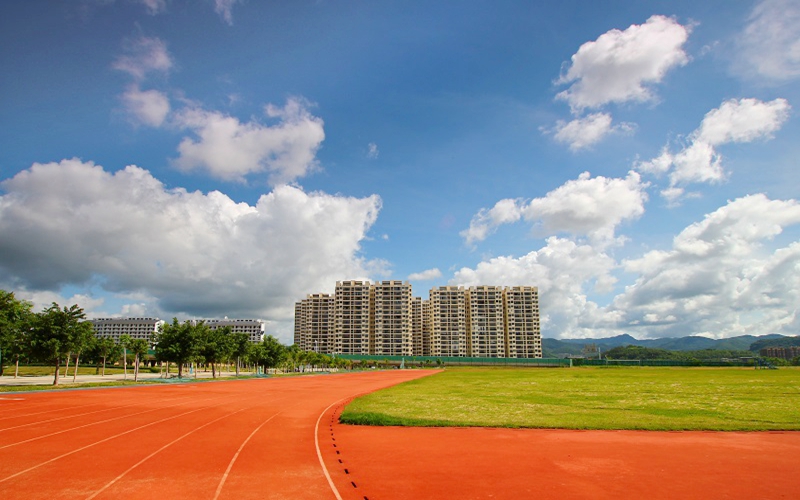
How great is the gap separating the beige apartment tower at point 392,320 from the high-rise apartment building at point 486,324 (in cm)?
2685

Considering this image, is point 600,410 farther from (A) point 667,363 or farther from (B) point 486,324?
(B) point 486,324

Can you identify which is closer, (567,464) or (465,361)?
(567,464)

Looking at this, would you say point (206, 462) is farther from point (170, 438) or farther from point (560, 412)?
point (560, 412)

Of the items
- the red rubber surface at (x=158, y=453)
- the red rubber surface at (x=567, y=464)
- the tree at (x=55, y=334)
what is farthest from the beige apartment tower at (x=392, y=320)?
the red rubber surface at (x=567, y=464)

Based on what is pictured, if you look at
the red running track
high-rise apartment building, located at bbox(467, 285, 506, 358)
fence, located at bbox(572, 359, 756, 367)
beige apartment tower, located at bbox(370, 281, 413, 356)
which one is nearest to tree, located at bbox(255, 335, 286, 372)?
the red running track

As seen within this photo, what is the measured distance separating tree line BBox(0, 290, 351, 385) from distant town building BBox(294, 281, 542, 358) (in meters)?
77.0

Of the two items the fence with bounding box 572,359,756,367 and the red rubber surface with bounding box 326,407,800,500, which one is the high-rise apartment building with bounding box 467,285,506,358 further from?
the red rubber surface with bounding box 326,407,800,500

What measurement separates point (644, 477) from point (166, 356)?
197ft

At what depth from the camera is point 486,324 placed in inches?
7485

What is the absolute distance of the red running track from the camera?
10742 mm

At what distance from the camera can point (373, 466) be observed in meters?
13.1

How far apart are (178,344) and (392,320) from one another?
12852 centimetres

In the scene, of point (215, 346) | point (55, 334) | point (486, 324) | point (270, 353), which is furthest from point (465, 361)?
point (55, 334)

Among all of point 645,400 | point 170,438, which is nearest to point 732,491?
point 170,438
